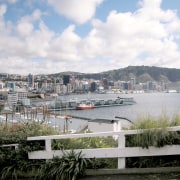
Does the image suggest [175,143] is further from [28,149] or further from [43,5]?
[43,5]

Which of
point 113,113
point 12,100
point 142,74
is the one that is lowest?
point 113,113

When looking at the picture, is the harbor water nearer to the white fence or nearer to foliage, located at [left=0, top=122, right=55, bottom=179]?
the white fence

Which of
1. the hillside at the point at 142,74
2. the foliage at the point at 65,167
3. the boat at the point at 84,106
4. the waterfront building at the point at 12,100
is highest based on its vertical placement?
the hillside at the point at 142,74

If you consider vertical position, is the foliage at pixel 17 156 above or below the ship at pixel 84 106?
above

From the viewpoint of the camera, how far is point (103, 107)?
69.2 m

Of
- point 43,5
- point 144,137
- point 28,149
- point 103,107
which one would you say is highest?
point 43,5

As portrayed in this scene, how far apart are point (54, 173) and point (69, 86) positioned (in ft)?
243

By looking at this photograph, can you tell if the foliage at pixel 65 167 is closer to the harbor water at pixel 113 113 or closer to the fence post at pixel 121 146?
the fence post at pixel 121 146

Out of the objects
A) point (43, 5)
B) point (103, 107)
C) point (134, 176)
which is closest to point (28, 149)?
point (134, 176)

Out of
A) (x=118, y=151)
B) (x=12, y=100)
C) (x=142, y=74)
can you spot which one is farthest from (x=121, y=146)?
(x=142, y=74)

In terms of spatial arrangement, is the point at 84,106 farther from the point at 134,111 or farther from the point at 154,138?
the point at 154,138

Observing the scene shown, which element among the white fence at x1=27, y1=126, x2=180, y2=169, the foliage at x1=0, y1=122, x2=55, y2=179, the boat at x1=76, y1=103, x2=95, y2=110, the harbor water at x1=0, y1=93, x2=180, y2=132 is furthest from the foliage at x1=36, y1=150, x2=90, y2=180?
the boat at x1=76, y1=103, x2=95, y2=110

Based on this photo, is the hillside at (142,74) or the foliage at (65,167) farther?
the hillside at (142,74)

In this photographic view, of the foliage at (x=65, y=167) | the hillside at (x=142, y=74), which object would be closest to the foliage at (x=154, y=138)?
the foliage at (x=65, y=167)
